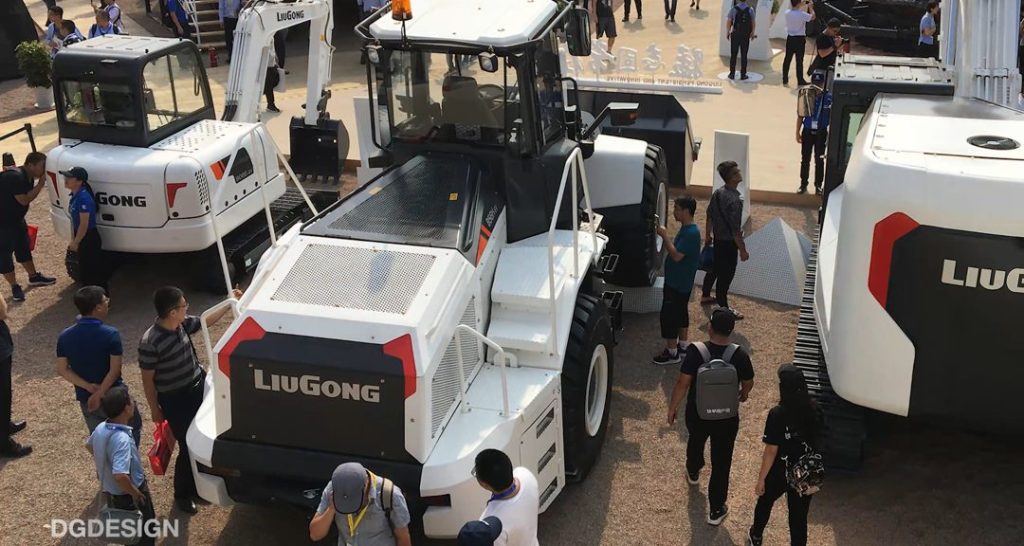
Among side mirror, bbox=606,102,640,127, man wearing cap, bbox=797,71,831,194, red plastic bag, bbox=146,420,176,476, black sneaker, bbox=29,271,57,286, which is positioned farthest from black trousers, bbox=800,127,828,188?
black sneaker, bbox=29,271,57,286

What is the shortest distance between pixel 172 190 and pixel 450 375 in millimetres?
4323

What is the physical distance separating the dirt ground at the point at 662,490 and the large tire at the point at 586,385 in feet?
0.76

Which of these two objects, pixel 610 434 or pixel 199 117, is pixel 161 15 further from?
pixel 610 434

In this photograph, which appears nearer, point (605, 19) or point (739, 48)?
point (739, 48)

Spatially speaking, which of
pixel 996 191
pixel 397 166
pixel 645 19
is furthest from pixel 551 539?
pixel 645 19

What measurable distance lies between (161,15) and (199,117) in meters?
11.5

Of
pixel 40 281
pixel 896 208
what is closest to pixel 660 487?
pixel 896 208

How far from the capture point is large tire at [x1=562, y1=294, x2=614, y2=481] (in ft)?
20.9

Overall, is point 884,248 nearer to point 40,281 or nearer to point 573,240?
point 573,240

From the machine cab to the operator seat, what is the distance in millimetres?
3602

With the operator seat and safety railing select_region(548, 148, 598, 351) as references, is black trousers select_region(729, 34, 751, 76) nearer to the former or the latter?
safety railing select_region(548, 148, 598, 351)

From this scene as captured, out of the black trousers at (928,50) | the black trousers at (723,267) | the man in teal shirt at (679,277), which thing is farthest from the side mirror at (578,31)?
the black trousers at (928,50)

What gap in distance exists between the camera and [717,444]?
6.12 m

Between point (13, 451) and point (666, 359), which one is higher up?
point (666, 359)
